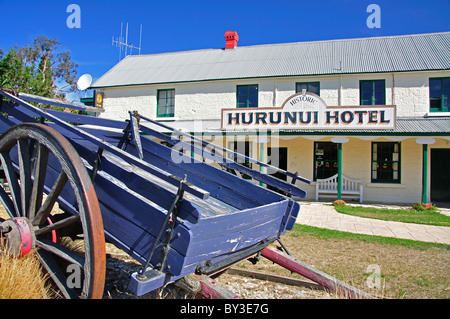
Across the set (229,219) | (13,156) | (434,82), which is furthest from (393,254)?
(434,82)

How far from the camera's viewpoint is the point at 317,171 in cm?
1353

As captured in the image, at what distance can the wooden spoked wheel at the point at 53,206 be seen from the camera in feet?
6.72

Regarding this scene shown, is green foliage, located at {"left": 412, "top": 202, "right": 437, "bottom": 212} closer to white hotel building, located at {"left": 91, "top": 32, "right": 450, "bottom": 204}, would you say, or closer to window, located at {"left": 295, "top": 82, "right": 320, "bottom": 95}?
white hotel building, located at {"left": 91, "top": 32, "right": 450, "bottom": 204}

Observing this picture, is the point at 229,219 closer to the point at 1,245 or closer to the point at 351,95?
the point at 1,245

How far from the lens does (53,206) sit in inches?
104

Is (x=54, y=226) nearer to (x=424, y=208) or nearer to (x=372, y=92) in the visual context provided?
(x=424, y=208)

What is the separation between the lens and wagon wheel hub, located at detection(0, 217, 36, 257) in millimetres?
2441

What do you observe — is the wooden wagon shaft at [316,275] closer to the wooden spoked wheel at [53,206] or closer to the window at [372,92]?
the wooden spoked wheel at [53,206]

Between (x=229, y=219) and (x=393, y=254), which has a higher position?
(x=229, y=219)

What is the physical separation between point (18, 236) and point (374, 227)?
7543mm

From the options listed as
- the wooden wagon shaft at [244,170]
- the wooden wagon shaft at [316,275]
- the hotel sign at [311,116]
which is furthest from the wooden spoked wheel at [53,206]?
the hotel sign at [311,116]

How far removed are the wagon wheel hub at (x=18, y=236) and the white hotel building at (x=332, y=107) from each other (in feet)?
33.1
